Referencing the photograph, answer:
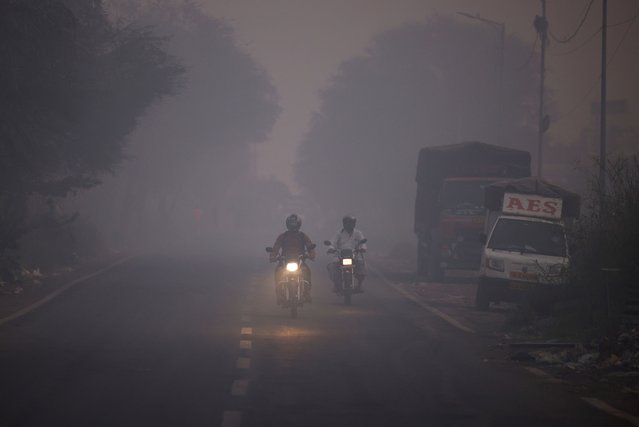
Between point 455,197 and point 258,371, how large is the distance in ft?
71.5

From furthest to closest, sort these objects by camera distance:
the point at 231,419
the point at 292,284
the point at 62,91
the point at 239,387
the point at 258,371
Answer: the point at 62,91 < the point at 292,284 < the point at 258,371 < the point at 239,387 < the point at 231,419

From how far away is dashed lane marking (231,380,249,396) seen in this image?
11516mm

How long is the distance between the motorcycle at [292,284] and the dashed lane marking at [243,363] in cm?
636

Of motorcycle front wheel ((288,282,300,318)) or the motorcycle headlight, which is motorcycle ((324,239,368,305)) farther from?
motorcycle front wheel ((288,282,300,318))

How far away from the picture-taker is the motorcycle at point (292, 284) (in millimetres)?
20812

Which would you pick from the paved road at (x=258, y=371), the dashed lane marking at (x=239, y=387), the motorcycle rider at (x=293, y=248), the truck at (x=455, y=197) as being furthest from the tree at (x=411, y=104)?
the dashed lane marking at (x=239, y=387)

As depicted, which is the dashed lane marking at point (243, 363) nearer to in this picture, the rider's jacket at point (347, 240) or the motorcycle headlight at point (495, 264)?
the rider's jacket at point (347, 240)

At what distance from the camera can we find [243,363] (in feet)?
45.8

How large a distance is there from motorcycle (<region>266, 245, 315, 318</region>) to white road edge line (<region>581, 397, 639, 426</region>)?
31.9 feet

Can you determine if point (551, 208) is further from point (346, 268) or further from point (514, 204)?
point (346, 268)

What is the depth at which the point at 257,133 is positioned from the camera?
83.1 m

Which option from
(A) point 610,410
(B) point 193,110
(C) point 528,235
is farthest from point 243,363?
(B) point 193,110

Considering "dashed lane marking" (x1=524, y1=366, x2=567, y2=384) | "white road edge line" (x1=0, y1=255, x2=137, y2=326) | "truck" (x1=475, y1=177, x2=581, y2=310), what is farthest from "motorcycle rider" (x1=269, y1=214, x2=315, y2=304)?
"dashed lane marking" (x1=524, y1=366, x2=567, y2=384)

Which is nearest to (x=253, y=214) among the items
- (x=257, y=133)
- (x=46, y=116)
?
(x=257, y=133)
